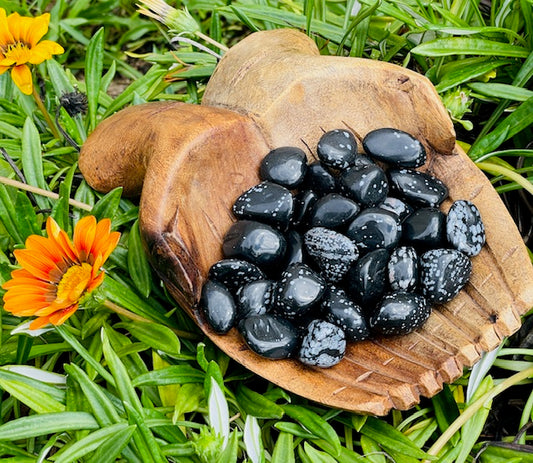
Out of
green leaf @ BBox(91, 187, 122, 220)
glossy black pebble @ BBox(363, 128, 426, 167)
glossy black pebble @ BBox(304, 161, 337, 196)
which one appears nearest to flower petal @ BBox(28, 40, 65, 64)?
green leaf @ BBox(91, 187, 122, 220)

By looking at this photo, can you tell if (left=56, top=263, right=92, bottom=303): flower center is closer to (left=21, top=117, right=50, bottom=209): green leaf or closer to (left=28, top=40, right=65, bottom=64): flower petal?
(left=21, top=117, right=50, bottom=209): green leaf

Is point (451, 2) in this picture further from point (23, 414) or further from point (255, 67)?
point (23, 414)

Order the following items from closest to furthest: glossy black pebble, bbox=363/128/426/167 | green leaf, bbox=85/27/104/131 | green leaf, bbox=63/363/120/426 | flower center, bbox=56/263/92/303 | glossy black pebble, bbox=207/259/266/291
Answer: flower center, bbox=56/263/92/303 → green leaf, bbox=63/363/120/426 → glossy black pebble, bbox=207/259/266/291 → glossy black pebble, bbox=363/128/426/167 → green leaf, bbox=85/27/104/131

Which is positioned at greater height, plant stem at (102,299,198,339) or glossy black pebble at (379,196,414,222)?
glossy black pebble at (379,196,414,222)

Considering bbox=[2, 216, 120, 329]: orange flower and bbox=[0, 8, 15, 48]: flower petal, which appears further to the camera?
bbox=[0, 8, 15, 48]: flower petal

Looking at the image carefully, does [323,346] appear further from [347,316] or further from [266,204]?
[266,204]

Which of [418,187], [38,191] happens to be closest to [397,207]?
[418,187]

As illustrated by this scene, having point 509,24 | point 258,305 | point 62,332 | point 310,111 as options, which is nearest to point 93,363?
point 62,332
